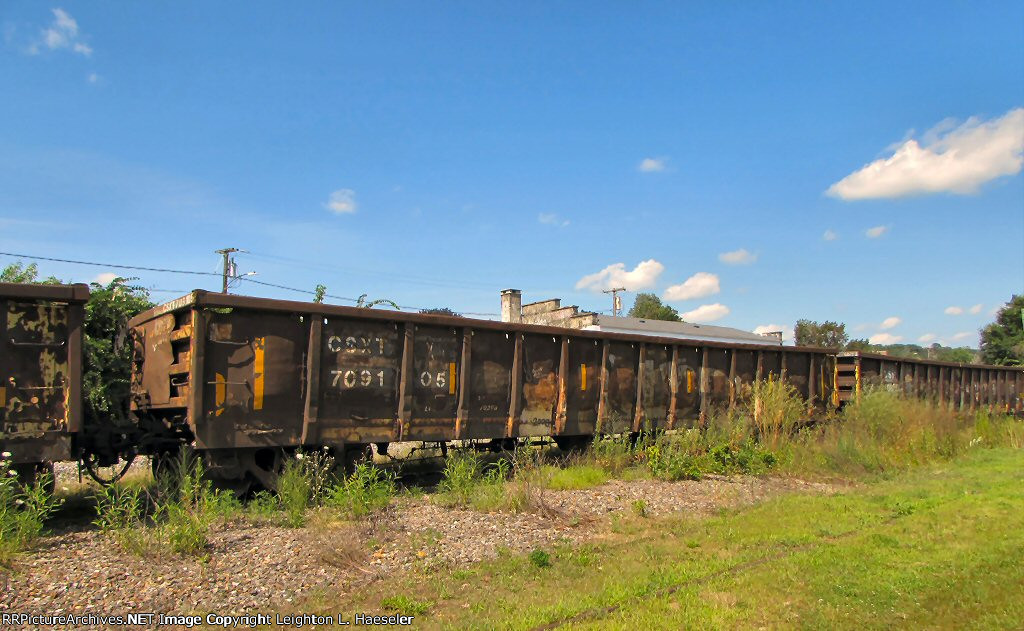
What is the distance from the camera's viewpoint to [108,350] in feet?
28.0

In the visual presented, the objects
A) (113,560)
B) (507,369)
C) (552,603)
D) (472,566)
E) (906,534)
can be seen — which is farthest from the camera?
(507,369)

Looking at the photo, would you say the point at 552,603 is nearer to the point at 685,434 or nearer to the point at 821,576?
the point at 821,576

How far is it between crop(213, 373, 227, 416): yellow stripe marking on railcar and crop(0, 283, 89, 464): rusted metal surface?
1.29m

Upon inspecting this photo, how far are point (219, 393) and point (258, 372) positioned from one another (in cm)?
50

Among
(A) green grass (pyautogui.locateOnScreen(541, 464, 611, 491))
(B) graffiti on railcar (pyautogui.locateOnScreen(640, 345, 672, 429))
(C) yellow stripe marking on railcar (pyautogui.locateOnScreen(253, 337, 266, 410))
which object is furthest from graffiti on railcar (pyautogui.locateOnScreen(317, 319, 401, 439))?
(B) graffiti on railcar (pyautogui.locateOnScreen(640, 345, 672, 429))

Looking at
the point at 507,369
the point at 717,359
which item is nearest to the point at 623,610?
the point at 507,369

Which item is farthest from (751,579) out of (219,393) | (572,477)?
(219,393)

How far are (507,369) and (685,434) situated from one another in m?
3.72

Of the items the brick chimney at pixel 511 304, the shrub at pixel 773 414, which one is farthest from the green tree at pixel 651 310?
the shrub at pixel 773 414

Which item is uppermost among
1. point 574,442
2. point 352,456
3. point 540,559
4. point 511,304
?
point 511,304

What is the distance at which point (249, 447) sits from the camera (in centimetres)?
805

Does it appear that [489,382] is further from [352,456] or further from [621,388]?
[621,388]

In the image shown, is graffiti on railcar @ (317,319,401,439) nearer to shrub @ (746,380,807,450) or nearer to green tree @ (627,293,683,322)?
shrub @ (746,380,807,450)

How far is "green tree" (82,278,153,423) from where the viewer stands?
26.3 ft
